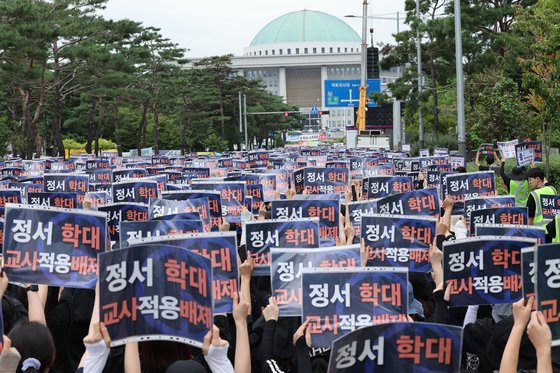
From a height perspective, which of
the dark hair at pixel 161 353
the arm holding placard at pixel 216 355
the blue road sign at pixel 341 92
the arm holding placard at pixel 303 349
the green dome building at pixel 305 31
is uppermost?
the green dome building at pixel 305 31

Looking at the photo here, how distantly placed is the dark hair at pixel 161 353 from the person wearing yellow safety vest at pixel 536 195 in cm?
742

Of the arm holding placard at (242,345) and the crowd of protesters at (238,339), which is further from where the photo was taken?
the arm holding placard at (242,345)

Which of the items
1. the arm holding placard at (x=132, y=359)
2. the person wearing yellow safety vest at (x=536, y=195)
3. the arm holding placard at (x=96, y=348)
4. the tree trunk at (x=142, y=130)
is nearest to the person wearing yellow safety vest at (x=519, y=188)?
the person wearing yellow safety vest at (x=536, y=195)

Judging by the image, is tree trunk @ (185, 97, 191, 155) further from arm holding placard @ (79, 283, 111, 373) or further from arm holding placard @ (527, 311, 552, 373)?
arm holding placard @ (527, 311, 552, 373)

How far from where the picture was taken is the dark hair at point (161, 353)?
4.64m

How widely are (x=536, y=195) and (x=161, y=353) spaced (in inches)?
306

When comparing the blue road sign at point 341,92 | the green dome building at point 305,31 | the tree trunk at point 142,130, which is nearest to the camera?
the blue road sign at point 341,92

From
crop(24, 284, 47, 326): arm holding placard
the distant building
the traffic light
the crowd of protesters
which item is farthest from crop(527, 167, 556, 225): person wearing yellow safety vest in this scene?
the distant building

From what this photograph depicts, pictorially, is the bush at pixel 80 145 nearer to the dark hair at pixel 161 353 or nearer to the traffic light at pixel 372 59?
the traffic light at pixel 372 59

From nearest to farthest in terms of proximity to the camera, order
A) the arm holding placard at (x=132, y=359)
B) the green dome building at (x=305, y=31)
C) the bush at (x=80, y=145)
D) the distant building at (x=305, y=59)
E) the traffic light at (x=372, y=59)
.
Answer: the arm holding placard at (x=132, y=359)
the traffic light at (x=372, y=59)
the bush at (x=80, y=145)
the distant building at (x=305, y=59)
the green dome building at (x=305, y=31)

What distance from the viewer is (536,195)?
11.6 meters

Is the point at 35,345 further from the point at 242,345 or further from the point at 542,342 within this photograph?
the point at 542,342

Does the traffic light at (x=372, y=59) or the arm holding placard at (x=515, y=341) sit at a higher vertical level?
the traffic light at (x=372, y=59)

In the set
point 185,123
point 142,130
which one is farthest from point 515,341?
point 185,123
